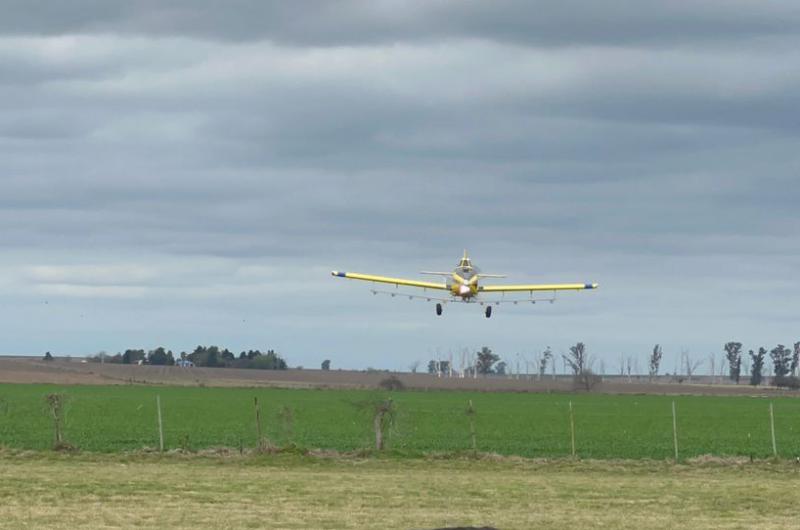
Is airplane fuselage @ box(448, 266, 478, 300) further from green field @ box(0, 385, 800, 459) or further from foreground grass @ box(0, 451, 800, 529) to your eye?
foreground grass @ box(0, 451, 800, 529)

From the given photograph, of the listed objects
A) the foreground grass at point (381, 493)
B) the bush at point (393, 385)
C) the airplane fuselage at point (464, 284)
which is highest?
the airplane fuselage at point (464, 284)

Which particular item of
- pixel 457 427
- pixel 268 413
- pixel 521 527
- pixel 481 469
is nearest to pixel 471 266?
pixel 457 427

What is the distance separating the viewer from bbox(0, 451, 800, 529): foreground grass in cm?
2659

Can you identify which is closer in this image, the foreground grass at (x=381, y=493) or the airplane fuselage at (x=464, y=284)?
the foreground grass at (x=381, y=493)

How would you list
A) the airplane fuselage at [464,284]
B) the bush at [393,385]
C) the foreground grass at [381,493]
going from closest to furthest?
the foreground grass at [381,493]
the airplane fuselage at [464,284]
the bush at [393,385]

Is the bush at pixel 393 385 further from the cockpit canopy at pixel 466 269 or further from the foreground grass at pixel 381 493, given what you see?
the foreground grass at pixel 381 493

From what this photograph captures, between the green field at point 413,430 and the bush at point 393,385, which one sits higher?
the bush at point 393,385

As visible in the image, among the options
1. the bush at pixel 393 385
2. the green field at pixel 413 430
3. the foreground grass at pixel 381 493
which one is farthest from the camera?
the bush at pixel 393 385

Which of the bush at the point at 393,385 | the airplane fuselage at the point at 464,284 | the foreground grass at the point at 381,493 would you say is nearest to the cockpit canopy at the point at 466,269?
the airplane fuselage at the point at 464,284

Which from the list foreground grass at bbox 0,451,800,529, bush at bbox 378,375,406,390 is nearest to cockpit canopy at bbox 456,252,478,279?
foreground grass at bbox 0,451,800,529

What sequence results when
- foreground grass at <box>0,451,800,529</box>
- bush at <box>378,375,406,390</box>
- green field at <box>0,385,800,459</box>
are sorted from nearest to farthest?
1. foreground grass at <box>0,451,800,529</box>
2. green field at <box>0,385,800,459</box>
3. bush at <box>378,375,406,390</box>

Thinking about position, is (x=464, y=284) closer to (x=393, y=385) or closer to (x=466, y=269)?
(x=466, y=269)

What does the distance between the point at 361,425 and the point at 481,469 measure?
34.0 meters

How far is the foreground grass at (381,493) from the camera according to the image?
2659 centimetres
